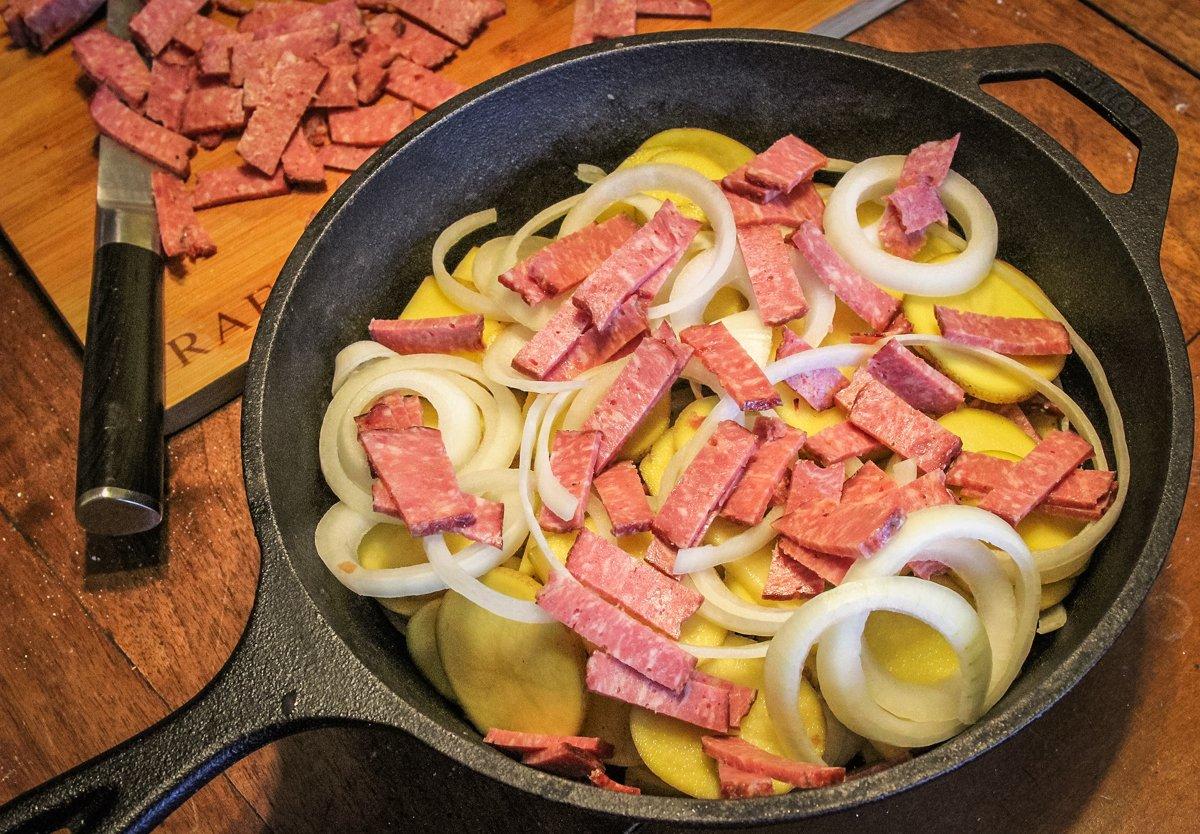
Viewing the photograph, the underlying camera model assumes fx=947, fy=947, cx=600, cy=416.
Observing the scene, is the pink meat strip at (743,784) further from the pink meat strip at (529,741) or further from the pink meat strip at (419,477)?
the pink meat strip at (419,477)

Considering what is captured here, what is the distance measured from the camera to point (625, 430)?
1.39 meters

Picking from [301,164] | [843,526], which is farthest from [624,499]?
[301,164]

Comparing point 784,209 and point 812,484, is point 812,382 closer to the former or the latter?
point 812,484

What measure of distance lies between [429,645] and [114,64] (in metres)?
1.67

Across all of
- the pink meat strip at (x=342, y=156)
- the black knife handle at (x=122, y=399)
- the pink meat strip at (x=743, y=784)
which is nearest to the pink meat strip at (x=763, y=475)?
the pink meat strip at (x=743, y=784)

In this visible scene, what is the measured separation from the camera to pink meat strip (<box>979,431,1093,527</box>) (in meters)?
1.32

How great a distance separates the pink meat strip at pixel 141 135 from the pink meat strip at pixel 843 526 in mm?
1597

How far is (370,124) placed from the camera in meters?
2.18

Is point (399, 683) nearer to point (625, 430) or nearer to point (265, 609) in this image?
point (265, 609)

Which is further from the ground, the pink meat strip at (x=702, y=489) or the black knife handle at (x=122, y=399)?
the pink meat strip at (x=702, y=489)

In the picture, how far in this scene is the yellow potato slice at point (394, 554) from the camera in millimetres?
1397

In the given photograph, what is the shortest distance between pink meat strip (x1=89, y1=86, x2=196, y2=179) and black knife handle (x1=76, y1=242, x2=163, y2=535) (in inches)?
12.0

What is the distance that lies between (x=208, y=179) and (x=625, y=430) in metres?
1.26

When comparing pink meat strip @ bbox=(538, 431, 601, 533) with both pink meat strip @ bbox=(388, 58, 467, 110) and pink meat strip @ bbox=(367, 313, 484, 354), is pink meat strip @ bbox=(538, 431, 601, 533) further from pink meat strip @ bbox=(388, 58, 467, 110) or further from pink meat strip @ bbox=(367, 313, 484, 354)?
pink meat strip @ bbox=(388, 58, 467, 110)
